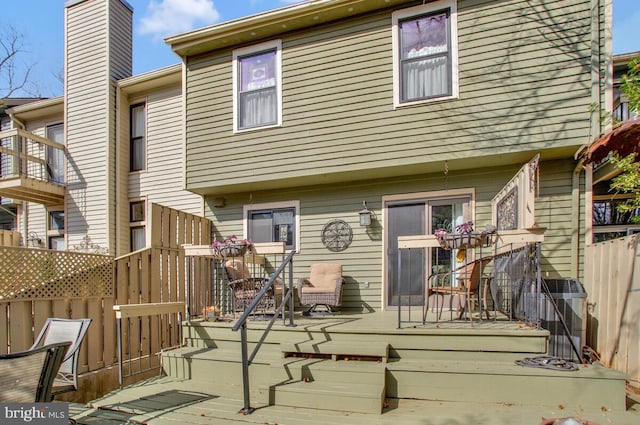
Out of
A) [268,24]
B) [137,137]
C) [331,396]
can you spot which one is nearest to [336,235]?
[331,396]

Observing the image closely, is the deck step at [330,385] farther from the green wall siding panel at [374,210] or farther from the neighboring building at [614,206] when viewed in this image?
the neighboring building at [614,206]

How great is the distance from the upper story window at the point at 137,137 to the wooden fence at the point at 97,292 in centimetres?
423

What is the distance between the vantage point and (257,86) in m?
6.94

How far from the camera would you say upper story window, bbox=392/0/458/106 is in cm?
576

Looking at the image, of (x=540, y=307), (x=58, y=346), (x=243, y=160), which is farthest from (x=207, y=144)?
(x=540, y=307)

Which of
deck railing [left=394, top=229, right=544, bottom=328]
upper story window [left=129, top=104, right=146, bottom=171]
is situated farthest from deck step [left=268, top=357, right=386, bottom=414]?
upper story window [left=129, top=104, right=146, bottom=171]

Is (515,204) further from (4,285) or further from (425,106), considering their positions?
(4,285)

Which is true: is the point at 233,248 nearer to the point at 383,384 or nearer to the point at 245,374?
the point at 245,374

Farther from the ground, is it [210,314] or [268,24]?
[268,24]

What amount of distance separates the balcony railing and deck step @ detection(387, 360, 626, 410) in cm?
938

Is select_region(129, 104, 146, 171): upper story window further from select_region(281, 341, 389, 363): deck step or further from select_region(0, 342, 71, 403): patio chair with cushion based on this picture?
select_region(0, 342, 71, 403): patio chair with cushion

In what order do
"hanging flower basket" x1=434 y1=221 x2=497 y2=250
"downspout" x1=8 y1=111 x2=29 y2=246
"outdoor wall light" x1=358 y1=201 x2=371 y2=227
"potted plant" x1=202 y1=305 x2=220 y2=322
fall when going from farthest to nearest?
"downspout" x1=8 y1=111 x2=29 y2=246 → "outdoor wall light" x1=358 y1=201 x2=371 y2=227 → "potted plant" x1=202 y1=305 x2=220 y2=322 → "hanging flower basket" x1=434 y1=221 x2=497 y2=250

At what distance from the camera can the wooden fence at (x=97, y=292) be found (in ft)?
14.0

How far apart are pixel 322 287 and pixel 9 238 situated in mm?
9377
